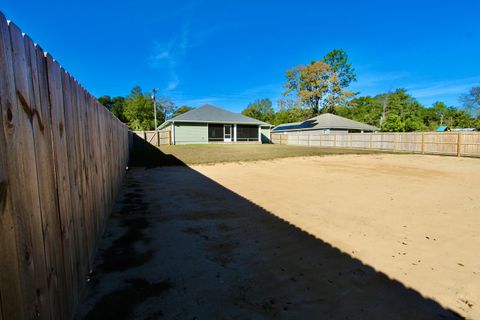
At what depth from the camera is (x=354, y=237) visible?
11.9 feet

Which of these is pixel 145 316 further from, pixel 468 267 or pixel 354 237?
pixel 468 267

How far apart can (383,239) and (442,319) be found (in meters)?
1.60

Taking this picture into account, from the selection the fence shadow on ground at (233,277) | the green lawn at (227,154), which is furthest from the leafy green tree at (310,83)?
the fence shadow on ground at (233,277)

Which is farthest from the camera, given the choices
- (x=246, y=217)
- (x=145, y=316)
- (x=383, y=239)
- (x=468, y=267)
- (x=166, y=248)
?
(x=246, y=217)

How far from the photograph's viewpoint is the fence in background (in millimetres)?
24814

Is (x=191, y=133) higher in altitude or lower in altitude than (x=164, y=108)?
lower

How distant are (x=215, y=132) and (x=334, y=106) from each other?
21.2 metres

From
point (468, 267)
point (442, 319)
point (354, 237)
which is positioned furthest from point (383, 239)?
point (442, 319)

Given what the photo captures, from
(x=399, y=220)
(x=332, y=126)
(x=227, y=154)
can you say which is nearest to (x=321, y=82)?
(x=332, y=126)

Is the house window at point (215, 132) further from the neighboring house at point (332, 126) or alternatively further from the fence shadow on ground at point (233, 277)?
the fence shadow on ground at point (233, 277)

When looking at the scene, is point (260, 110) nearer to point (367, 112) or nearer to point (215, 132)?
point (367, 112)

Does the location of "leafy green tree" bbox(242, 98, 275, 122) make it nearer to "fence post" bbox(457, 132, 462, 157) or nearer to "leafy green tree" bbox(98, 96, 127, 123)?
"leafy green tree" bbox(98, 96, 127, 123)

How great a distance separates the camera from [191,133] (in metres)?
26.3

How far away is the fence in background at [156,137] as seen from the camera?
81.4ft
